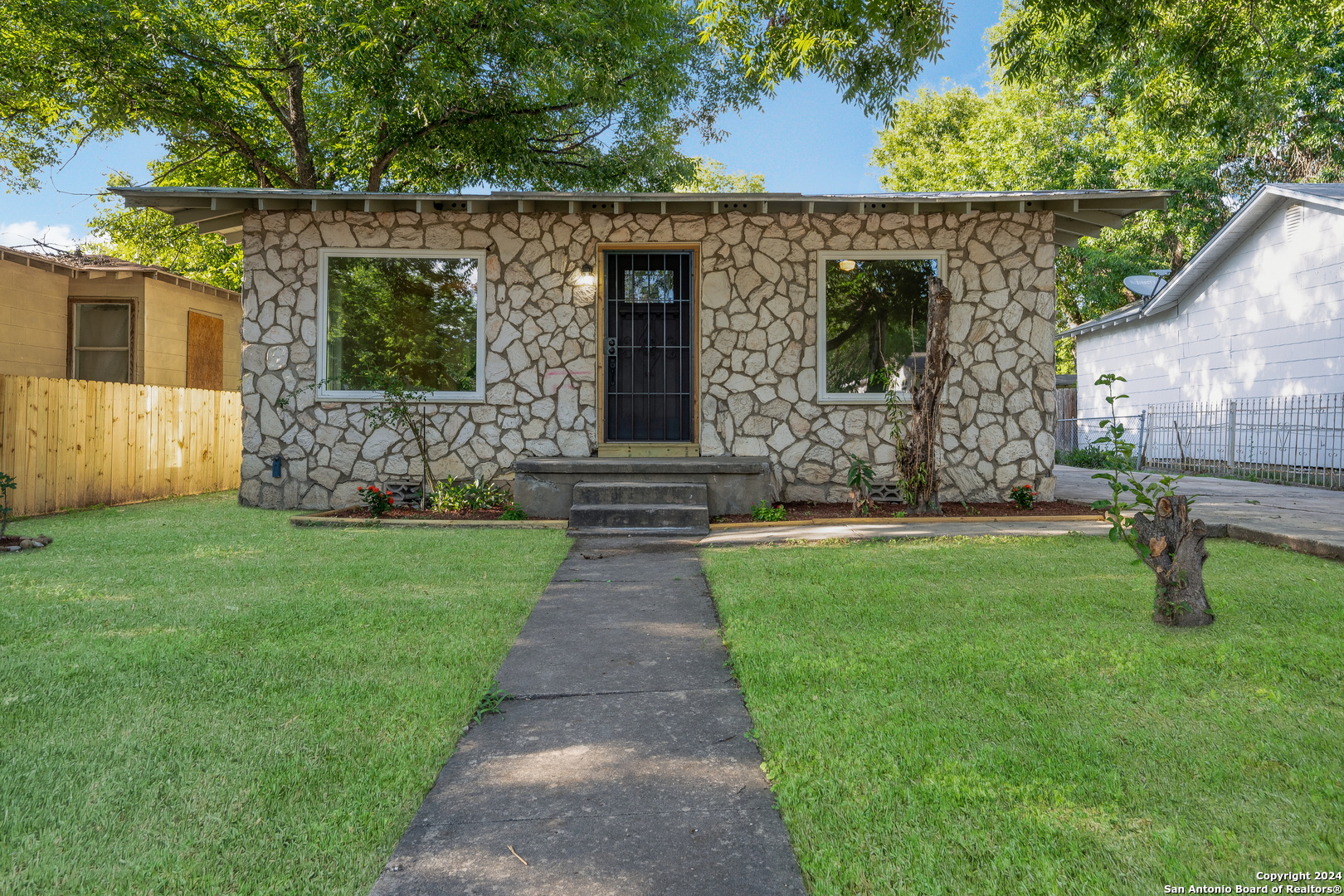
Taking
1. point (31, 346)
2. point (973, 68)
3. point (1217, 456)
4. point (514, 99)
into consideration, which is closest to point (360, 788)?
point (514, 99)

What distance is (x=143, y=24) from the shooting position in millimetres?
11195

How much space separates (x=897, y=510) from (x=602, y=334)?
3627 mm

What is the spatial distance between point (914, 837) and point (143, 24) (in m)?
14.3

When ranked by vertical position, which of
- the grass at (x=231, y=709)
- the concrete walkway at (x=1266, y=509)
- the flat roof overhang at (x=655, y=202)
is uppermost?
the flat roof overhang at (x=655, y=202)

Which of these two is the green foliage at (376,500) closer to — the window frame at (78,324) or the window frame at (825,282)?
the window frame at (825,282)

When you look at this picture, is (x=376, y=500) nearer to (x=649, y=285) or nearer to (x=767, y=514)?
(x=649, y=285)

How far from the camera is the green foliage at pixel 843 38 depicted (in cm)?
614

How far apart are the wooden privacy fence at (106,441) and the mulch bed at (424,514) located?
3.18m

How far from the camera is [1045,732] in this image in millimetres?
2268

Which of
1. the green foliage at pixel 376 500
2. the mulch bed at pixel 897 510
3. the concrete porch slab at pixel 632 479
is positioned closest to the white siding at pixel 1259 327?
the mulch bed at pixel 897 510

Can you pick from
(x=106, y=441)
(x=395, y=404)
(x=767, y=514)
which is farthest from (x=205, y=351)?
(x=767, y=514)

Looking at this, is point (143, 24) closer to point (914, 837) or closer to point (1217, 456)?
point (914, 837)

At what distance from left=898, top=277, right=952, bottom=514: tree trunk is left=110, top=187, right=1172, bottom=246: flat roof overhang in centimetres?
127

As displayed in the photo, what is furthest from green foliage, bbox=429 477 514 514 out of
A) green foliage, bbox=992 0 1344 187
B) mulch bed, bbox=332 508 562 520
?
green foliage, bbox=992 0 1344 187
